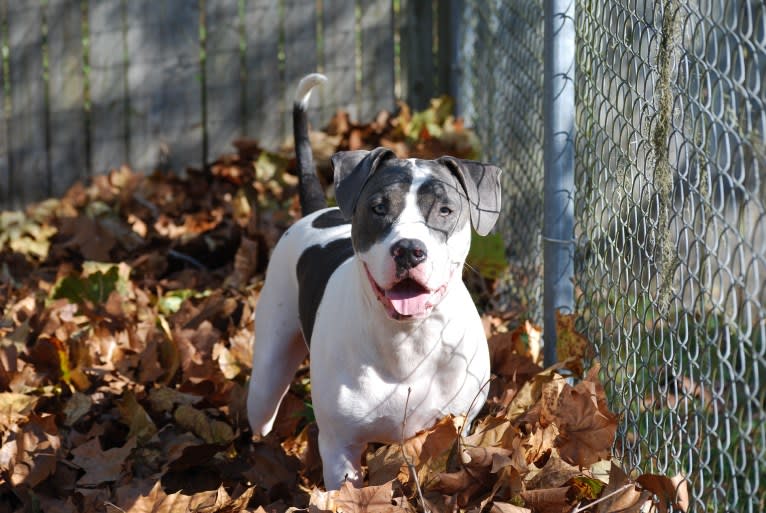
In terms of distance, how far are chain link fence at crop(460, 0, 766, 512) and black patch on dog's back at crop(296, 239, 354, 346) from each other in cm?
95

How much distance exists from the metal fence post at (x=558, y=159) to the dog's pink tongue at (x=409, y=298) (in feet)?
3.84

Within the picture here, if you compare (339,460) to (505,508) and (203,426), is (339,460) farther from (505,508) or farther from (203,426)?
(203,426)

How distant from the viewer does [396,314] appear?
335cm

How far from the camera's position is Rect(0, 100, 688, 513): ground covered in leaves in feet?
11.0

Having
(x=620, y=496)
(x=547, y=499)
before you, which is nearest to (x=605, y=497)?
(x=620, y=496)

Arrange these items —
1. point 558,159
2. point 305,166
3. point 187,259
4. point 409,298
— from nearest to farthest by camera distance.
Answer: point 409,298 → point 558,159 → point 305,166 → point 187,259

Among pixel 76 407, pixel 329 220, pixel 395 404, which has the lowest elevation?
pixel 76 407

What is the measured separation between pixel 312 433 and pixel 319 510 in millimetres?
1229

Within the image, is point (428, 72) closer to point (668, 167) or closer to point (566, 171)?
point (566, 171)

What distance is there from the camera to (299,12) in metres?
8.49

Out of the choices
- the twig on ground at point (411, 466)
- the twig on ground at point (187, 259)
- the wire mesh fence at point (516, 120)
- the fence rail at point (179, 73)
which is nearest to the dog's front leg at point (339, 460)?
the twig on ground at point (411, 466)

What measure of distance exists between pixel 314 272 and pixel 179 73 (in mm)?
4806

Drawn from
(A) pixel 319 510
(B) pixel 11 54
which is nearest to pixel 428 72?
(B) pixel 11 54

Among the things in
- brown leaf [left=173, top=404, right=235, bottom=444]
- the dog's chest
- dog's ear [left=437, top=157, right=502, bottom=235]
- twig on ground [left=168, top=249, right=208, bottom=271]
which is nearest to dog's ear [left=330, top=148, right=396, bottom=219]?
dog's ear [left=437, top=157, right=502, bottom=235]
